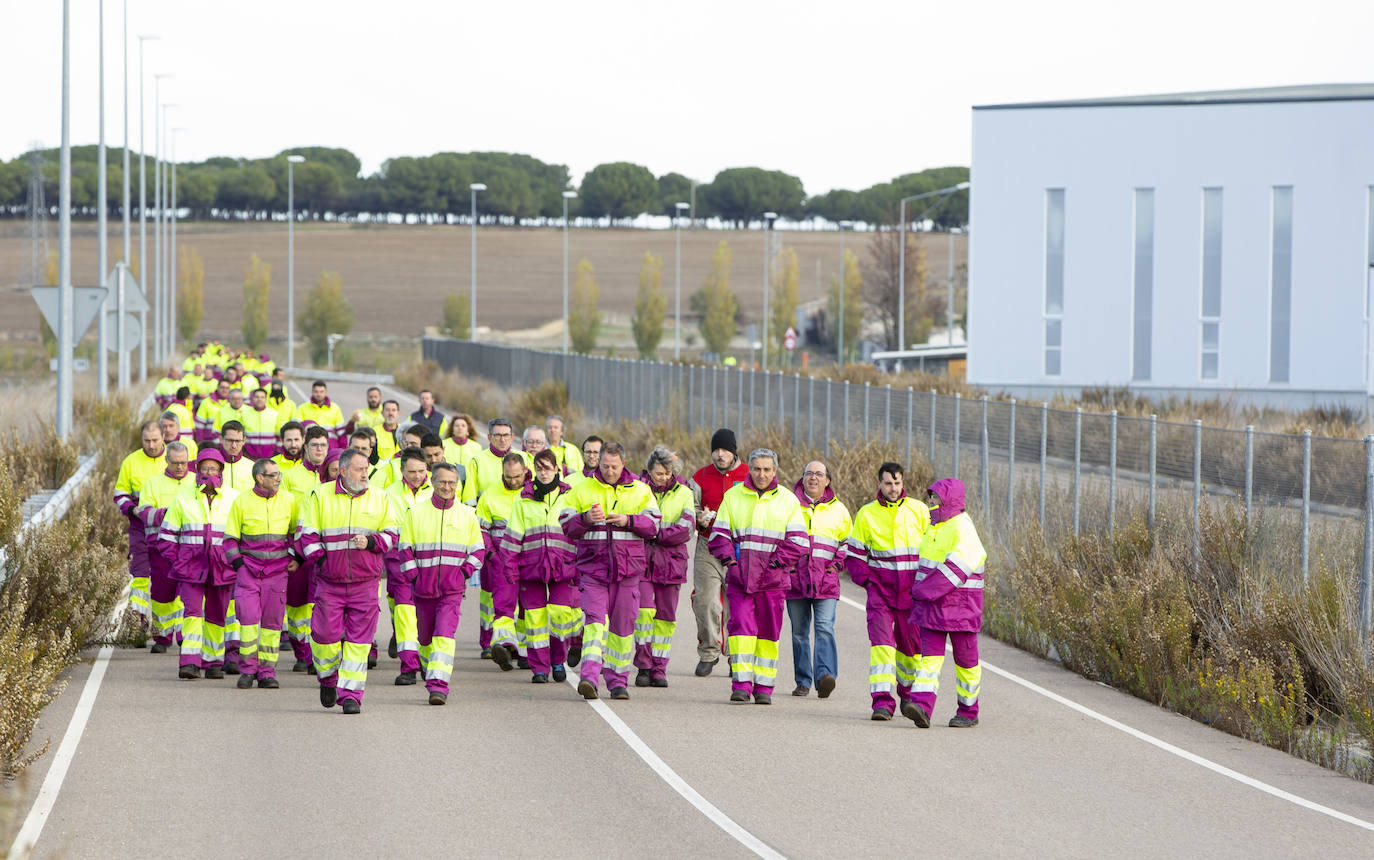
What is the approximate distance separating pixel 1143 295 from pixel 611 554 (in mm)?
38010

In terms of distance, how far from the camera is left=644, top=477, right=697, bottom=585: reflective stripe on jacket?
1347cm

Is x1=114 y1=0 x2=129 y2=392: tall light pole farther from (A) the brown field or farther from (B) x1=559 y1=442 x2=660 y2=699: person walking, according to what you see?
(A) the brown field

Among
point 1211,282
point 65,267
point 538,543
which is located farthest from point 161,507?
point 1211,282

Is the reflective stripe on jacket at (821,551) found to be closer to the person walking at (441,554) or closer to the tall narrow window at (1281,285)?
the person walking at (441,554)

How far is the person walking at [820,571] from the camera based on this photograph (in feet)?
43.2

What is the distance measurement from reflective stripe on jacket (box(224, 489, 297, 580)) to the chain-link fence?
825 cm

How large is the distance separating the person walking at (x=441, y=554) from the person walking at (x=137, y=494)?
132 inches

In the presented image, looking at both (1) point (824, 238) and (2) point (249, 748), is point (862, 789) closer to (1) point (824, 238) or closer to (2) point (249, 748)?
(2) point (249, 748)

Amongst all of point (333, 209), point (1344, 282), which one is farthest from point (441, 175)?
point (1344, 282)

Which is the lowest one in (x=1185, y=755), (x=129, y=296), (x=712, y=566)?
(x=1185, y=755)

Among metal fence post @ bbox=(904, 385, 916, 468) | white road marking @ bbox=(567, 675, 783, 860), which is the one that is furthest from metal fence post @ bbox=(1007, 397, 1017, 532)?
white road marking @ bbox=(567, 675, 783, 860)

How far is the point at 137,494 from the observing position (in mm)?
15195

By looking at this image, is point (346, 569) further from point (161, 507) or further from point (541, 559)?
point (161, 507)

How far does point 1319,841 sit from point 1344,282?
4052cm
